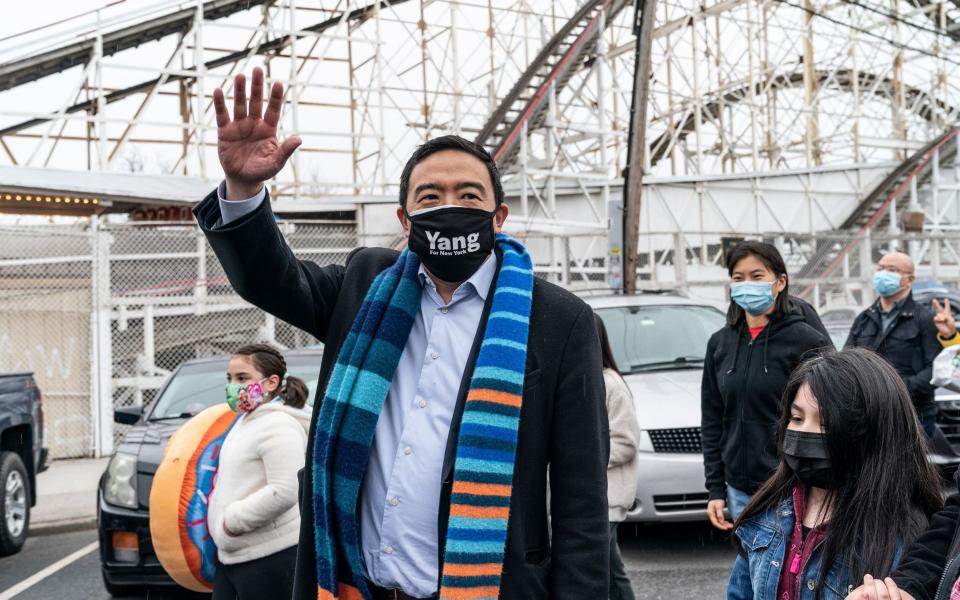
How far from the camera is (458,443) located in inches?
80.0

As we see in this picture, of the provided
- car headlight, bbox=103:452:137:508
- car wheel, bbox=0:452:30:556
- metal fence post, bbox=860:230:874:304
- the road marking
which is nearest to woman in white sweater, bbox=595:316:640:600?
car headlight, bbox=103:452:137:508

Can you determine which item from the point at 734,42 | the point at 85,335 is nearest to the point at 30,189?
the point at 85,335

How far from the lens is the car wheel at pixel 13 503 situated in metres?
6.88

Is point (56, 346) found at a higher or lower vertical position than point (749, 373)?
lower

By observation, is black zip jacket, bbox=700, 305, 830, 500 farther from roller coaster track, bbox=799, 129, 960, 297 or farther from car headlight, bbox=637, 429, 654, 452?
roller coaster track, bbox=799, 129, 960, 297

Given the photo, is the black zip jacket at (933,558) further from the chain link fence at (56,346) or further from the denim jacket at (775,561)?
the chain link fence at (56,346)

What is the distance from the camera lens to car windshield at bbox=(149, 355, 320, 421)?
6.37 m

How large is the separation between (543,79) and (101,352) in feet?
37.5

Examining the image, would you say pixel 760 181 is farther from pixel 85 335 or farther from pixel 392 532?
pixel 392 532

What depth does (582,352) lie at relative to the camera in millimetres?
2188

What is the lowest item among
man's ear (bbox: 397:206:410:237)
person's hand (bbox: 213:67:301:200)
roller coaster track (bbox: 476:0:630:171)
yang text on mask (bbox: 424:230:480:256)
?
yang text on mask (bbox: 424:230:480:256)

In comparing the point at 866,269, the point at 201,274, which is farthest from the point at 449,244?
the point at 866,269

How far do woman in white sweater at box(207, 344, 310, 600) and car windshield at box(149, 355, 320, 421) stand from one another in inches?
101

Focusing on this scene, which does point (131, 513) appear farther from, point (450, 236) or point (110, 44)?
point (110, 44)
